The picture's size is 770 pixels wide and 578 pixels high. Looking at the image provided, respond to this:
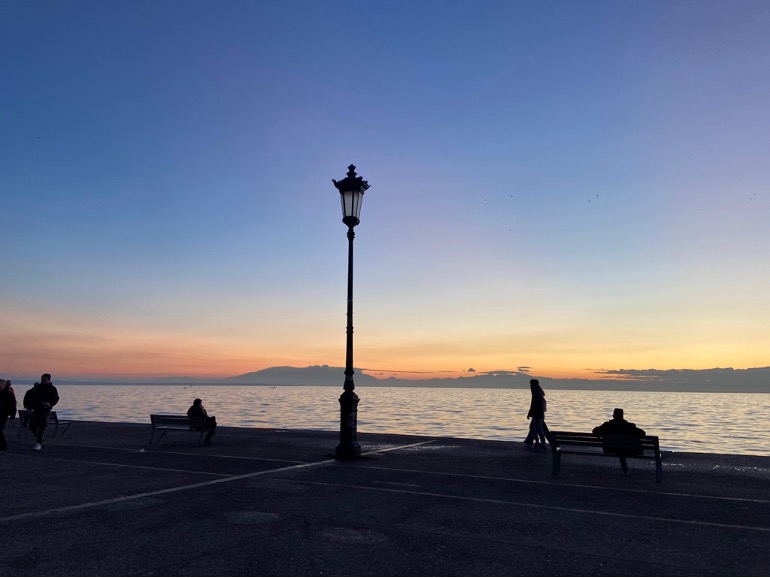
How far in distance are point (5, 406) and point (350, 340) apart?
8.73 meters

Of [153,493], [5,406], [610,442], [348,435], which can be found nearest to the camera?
[153,493]

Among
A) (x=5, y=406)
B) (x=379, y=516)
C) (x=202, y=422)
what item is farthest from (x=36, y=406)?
(x=379, y=516)

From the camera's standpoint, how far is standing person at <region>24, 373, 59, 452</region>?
49.8 ft

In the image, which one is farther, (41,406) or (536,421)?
(536,421)

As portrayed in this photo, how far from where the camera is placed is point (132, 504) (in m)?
8.26

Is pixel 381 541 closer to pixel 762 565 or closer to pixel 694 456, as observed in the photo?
pixel 762 565

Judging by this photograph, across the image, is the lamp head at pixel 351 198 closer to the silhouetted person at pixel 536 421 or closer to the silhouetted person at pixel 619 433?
the silhouetted person at pixel 536 421

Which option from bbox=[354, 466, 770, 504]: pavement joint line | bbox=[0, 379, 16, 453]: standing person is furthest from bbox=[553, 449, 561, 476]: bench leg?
bbox=[0, 379, 16, 453]: standing person

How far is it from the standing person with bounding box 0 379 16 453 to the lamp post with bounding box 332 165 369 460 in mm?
8070

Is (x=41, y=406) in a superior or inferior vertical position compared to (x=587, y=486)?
superior

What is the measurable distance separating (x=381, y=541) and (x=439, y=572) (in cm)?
111

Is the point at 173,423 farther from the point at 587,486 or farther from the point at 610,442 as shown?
the point at 610,442

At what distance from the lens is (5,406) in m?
14.6

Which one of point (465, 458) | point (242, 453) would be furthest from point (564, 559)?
point (242, 453)
